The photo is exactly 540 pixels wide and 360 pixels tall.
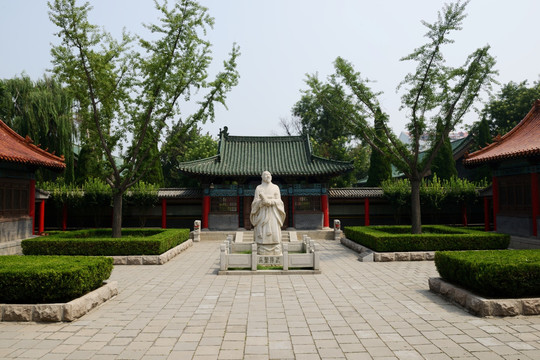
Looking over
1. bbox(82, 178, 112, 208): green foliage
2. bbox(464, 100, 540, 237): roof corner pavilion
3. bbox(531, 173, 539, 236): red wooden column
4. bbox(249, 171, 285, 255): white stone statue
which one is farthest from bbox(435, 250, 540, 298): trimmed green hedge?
bbox(82, 178, 112, 208): green foliage

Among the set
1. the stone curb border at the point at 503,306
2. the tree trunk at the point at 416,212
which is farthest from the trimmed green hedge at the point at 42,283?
the tree trunk at the point at 416,212

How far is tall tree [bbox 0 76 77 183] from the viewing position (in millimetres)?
21609

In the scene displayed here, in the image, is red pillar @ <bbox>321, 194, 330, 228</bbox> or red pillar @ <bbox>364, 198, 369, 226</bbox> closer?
red pillar @ <bbox>321, 194, 330, 228</bbox>

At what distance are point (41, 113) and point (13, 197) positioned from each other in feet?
32.3

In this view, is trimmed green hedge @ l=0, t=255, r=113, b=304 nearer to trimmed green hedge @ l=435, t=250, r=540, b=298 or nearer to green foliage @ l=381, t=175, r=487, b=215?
trimmed green hedge @ l=435, t=250, r=540, b=298

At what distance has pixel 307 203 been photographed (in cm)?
2164

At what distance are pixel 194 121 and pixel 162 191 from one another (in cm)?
942

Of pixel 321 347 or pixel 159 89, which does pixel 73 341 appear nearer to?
pixel 321 347

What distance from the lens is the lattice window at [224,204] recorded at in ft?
69.8

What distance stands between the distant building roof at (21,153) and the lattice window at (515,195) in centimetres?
1928

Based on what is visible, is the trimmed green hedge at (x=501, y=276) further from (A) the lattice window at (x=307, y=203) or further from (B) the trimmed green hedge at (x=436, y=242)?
(A) the lattice window at (x=307, y=203)

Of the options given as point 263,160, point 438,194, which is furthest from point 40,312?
point 438,194

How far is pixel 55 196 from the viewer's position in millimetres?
20547

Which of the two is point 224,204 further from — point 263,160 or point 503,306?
point 503,306
